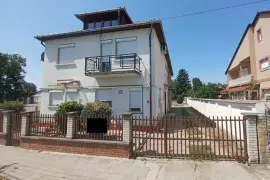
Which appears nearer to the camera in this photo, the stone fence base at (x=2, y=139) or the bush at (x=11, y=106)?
the stone fence base at (x=2, y=139)

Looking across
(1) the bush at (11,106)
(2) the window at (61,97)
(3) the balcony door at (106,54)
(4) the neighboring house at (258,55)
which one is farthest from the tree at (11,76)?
(4) the neighboring house at (258,55)

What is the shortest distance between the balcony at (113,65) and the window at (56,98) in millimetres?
3435

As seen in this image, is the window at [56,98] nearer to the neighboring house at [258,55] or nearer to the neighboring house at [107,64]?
the neighboring house at [107,64]

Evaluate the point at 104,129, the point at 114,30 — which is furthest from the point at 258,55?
the point at 104,129

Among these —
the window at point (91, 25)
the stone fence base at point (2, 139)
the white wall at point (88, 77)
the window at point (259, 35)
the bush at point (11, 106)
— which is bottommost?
the stone fence base at point (2, 139)

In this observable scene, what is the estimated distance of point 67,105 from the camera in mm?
10008

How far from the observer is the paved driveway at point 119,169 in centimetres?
529

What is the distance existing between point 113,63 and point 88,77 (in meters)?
2.33

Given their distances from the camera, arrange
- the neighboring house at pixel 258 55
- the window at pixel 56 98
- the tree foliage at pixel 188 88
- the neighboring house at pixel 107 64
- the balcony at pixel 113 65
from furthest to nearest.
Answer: the tree foliage at pixel 188 88
the neighboring house at pixel 258 55
the window at pixel 56 98
the neighboring house at pixel 107 64
the balcony at pixel 113 65

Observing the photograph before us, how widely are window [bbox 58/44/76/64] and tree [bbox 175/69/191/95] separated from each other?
202ft

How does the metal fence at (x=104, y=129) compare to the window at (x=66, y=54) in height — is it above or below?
below

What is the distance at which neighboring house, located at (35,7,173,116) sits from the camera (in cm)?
1224

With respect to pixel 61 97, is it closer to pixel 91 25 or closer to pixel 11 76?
pixel 91 25

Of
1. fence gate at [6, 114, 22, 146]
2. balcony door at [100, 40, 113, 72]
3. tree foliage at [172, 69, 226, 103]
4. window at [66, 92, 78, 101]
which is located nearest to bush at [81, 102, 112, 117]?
fence gate at [6, 114, 22, 146]
